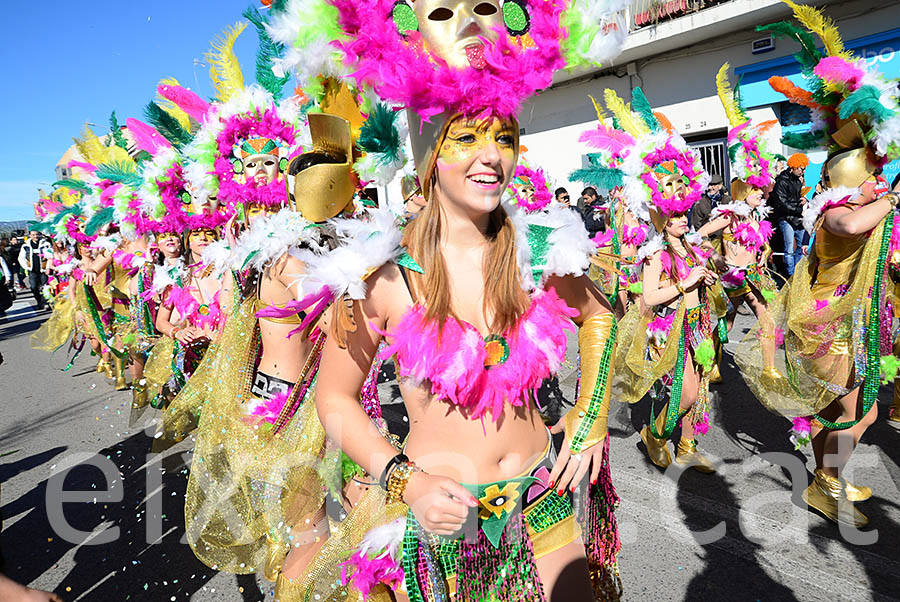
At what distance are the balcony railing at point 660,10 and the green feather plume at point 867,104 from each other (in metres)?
10.3

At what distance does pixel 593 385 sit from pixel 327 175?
132cm

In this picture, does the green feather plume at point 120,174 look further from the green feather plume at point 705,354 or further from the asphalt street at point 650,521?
the green feather plume at point 705,354

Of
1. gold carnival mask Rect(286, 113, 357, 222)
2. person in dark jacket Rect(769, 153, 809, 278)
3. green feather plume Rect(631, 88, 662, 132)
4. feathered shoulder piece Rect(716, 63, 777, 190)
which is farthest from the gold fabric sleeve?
person in dark jacket Rect(769, 153, 809, 278)

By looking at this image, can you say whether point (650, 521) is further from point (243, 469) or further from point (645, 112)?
point (645, 112)

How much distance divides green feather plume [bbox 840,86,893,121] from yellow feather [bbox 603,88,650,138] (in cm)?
135

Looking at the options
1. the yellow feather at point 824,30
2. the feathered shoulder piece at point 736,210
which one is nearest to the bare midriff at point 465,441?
the yellow feather at point 824,30

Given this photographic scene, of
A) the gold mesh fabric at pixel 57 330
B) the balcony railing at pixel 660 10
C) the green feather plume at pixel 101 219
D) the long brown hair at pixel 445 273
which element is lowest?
the gold mesh fabric at pixel 57 330

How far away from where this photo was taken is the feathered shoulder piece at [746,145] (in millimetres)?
5281

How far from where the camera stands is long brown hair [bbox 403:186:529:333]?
5.60 ft

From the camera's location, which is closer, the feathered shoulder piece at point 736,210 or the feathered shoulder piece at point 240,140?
the feathered shoulder piece at point 240,140

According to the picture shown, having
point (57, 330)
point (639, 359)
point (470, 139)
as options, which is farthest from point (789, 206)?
point (57, 330)

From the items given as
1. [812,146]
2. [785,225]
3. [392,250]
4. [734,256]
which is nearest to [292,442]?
[392,250]

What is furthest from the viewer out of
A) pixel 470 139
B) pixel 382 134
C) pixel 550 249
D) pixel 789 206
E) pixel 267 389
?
pixel 789 206

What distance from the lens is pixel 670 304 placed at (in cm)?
419
